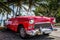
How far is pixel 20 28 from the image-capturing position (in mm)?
12000

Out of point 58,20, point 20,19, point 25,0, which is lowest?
point 58,20

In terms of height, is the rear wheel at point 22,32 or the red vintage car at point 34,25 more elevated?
the red vintage car at point 34,25

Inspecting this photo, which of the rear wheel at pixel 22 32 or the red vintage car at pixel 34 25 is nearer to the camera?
the red vintage car at pixel 34 25

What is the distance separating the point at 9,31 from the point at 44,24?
3.73m

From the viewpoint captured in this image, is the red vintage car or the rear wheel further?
the rear wheel

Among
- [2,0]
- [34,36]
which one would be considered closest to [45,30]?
[34,36]

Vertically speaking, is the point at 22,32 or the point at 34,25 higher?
the point at 34,25

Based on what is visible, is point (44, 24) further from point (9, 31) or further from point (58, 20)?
point (58, 20)

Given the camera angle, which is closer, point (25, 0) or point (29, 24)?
point (29, 24)

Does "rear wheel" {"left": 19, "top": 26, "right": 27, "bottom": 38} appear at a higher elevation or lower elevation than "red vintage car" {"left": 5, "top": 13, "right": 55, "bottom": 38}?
lower

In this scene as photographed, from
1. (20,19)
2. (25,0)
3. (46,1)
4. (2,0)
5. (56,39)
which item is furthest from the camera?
(46,1)

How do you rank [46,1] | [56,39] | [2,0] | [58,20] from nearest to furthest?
[56,39]
[2,0]
[46,1]
[58,20]

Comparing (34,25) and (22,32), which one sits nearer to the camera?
(34,25)

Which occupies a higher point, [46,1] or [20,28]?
[46,1]
